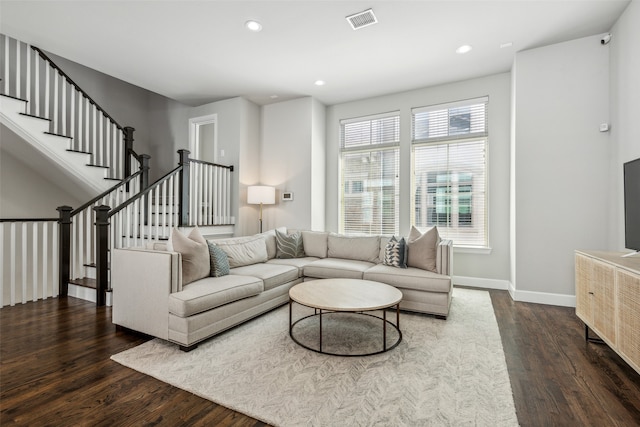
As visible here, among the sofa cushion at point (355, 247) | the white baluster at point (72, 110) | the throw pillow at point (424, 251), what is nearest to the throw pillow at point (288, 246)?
the sofa cushion at point (355, 247)

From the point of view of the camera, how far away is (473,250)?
14.8 feet

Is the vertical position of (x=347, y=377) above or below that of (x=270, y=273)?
below

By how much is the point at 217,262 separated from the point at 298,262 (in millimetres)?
1261

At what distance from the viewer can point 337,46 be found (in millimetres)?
3623

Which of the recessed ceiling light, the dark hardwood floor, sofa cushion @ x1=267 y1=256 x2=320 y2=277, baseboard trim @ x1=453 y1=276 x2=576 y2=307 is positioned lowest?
the dark hardwood floor

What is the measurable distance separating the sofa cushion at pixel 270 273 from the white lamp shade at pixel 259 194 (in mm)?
1627

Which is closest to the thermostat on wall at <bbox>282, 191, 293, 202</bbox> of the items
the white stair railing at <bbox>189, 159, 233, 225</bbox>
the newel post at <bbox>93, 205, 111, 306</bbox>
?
the white stair railing at <bbox>189, 159, 233, 225</bbox>

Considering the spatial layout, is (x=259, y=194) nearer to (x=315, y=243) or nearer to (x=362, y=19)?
(x=315, y=243)

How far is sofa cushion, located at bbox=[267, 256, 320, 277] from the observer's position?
3906 millimetres

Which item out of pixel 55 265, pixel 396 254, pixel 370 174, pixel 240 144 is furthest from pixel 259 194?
pixel 55 265

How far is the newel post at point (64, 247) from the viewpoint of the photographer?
13.0 ft

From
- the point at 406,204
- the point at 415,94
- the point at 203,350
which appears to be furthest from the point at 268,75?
the point at 203,350

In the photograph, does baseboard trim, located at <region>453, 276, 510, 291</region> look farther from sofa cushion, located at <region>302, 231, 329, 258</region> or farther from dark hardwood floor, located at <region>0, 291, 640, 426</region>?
sofa cushion, located at <region>302, 231, 329, 258</region>

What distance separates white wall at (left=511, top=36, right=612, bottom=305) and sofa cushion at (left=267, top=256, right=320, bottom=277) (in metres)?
2.64
